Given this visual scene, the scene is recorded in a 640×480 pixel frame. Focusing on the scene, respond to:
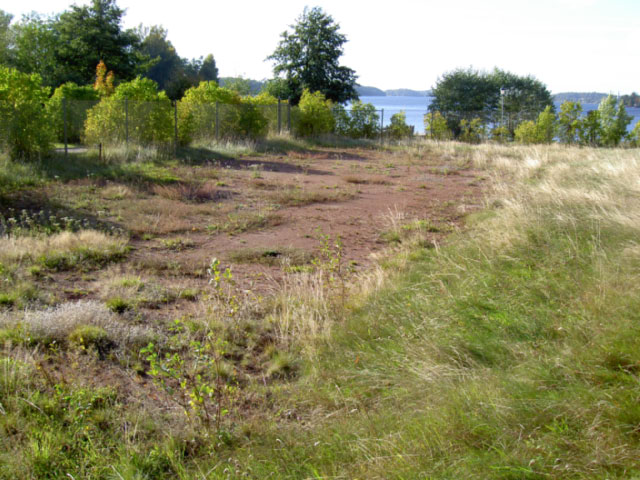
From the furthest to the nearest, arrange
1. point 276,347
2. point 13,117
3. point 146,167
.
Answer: point 146,167
point 13,117
point 276,347

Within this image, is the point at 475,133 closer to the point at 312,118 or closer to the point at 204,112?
the point at 312,118

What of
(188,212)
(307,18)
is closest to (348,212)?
(188,212)

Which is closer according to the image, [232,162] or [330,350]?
[330,350]

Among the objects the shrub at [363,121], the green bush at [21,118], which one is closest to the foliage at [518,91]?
the shrub at [363,121]

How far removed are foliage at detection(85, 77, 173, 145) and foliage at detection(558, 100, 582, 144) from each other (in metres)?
20.9

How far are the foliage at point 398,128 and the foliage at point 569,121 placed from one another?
317 inches

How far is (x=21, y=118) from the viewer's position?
1377cm

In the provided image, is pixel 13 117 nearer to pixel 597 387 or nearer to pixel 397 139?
pixel 597 387

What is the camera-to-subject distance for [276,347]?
4828mm

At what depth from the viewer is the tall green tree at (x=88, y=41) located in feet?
128

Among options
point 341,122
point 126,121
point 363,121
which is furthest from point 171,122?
point 363,121

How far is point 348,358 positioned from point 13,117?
42.0 ft

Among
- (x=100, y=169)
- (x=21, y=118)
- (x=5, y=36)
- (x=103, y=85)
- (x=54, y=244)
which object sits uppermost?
(x=5, y=36)

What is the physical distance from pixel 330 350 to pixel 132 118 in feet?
51.6
